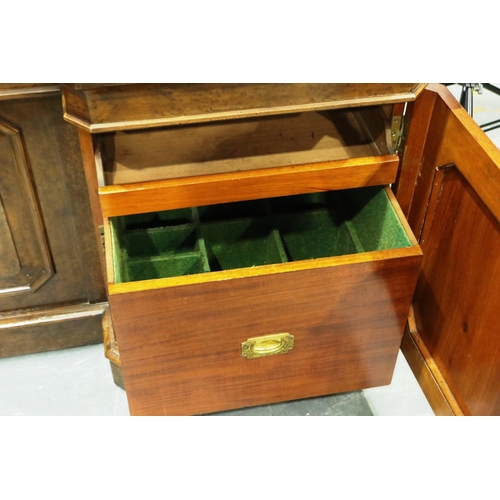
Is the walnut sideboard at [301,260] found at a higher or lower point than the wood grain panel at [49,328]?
higher

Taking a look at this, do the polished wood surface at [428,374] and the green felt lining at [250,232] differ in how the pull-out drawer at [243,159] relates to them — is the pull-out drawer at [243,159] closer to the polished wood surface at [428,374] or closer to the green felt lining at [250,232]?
the green felt lining at [250,232]

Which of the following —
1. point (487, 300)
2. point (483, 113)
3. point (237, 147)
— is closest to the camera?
point (487, 300)

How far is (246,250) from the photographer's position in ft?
3.68

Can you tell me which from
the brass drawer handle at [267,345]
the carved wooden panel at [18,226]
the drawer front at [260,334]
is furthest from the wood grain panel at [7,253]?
the brass drawer handle at [267,345]

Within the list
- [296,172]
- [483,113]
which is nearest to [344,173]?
[296,172]

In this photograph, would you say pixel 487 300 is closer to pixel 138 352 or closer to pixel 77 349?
pixel 138 352

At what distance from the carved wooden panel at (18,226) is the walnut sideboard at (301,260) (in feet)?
0.34

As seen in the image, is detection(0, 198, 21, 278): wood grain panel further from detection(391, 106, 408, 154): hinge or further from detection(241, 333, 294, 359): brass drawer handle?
detection(391, 106, 408, 154): hinge

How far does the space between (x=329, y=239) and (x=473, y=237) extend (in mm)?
342

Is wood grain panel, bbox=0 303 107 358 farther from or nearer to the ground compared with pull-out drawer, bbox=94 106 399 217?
nearer to the ground

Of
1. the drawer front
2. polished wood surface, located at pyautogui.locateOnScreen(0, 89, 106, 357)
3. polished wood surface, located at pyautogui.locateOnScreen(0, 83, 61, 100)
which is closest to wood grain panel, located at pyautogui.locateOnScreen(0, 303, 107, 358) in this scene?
polished wood surface, located at pyautogui.locateOnScreen(0, 89, 106, 357)

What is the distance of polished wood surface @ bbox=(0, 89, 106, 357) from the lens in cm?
88

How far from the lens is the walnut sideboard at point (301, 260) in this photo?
0.77 metres

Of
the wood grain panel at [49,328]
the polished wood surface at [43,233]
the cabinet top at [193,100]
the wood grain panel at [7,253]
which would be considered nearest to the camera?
the cabinet top at [193,100]
